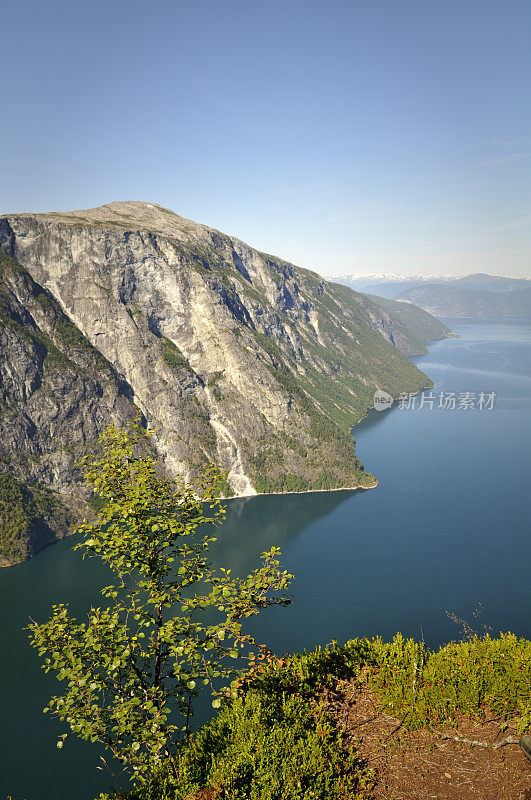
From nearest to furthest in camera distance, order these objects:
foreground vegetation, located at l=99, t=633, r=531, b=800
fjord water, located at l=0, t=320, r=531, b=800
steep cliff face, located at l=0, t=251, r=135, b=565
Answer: foreground vegetation, located at l=99, t=633, r=531, b=800 < fjord water, located at l=0, t=320, r=531, b=800 < steep cliff face, located at l=0, t=251, r=135, b=565

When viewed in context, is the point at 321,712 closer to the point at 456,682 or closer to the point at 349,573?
the point at 456,682

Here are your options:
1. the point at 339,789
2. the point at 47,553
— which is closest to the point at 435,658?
the point at 339,789

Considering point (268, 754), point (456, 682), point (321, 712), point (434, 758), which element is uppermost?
point (268, 754)

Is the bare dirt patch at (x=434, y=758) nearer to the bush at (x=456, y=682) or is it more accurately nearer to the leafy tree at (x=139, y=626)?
A: the bush at (x=456, y=682)

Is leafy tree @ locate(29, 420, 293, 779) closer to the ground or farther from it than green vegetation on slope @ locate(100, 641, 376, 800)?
farther from it

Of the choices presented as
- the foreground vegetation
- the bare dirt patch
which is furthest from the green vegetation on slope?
the bare dirt patch

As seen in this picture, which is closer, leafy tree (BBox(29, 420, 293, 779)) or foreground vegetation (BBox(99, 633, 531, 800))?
leafy tree (BBox(29, 420, 293, 779))

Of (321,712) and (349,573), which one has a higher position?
(321,712)

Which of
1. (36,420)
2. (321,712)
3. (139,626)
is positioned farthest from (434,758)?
(36,420)

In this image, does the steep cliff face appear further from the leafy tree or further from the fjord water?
the leafy tree
